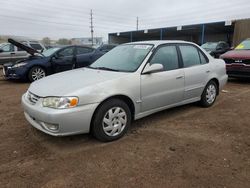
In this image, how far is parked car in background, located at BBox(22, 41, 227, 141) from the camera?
341 cm

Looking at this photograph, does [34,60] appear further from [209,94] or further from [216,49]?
[216,49]

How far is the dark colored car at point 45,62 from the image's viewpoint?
30.2 ft

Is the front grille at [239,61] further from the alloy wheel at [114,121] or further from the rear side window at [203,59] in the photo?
the alloy wheel at [114,121]

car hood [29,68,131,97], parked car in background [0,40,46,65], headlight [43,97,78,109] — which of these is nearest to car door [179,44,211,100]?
car hood [29,68,131,97]

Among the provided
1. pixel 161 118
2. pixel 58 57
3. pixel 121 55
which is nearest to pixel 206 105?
pixel 161 118

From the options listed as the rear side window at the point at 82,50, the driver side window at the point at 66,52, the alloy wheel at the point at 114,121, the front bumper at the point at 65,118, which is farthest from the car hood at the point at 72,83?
the rear side window at the point at 82,50

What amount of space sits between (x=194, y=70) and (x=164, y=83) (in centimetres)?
101

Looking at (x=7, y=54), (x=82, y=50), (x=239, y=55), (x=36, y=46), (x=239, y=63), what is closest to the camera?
(x=239, y=63)

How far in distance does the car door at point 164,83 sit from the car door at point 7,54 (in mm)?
10690

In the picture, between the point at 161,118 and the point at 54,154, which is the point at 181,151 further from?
the point at 54,154

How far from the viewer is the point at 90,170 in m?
3.01

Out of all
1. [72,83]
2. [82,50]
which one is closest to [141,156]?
[72,83]

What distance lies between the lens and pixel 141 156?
11.0 ft

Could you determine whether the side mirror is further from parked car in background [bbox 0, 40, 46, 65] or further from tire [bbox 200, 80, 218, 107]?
parked car in background [bbox 0, 40, 46, 65]
